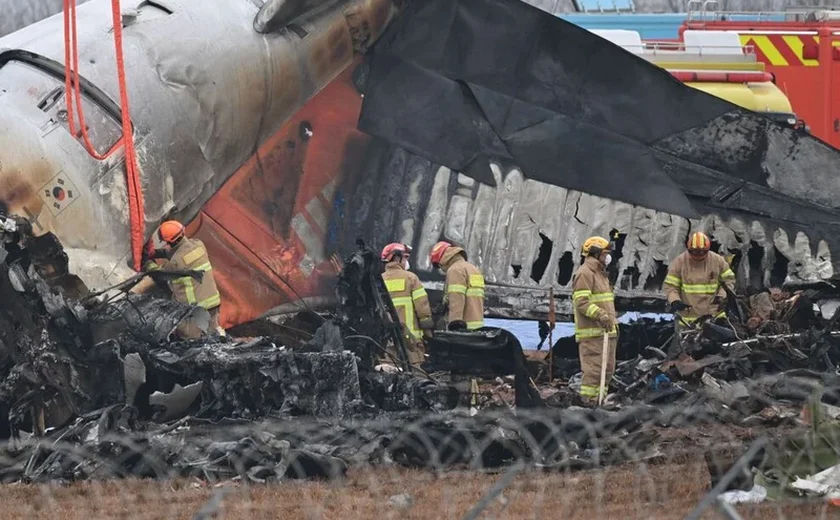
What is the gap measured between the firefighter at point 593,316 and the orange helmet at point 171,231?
292cm

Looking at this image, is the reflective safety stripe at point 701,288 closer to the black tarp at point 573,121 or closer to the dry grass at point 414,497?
the black tarp at point 573,121

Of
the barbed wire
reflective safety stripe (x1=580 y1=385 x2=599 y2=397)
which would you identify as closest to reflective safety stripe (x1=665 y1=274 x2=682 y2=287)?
reflective safety stripe (x1=580 y1=385 x2=599 y2=397)

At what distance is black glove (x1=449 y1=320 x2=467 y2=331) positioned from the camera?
11477mm

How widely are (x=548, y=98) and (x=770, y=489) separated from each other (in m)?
6.24

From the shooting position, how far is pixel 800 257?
1252 cm

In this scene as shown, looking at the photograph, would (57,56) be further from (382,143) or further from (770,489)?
(770,489)

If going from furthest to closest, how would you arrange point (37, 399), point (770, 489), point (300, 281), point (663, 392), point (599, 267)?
point (300, 281), point (599, 267), point (663, 392), point (37, 399), point (770, 489)

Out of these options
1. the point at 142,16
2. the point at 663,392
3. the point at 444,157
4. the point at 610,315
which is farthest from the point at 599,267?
the point at 142,16

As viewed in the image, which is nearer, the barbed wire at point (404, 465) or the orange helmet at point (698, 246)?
the barbed wire at point (404, 465)

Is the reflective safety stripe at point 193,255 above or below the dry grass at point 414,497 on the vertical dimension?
above

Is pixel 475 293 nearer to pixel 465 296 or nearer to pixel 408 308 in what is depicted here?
pixel 465 296

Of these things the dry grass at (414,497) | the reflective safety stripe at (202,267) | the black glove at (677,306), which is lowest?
the dry grass at (414,497)

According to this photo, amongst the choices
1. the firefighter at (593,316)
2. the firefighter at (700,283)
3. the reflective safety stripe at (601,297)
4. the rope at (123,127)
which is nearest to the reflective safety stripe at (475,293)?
the firefighter at (593,316)

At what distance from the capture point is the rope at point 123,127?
10.0m
